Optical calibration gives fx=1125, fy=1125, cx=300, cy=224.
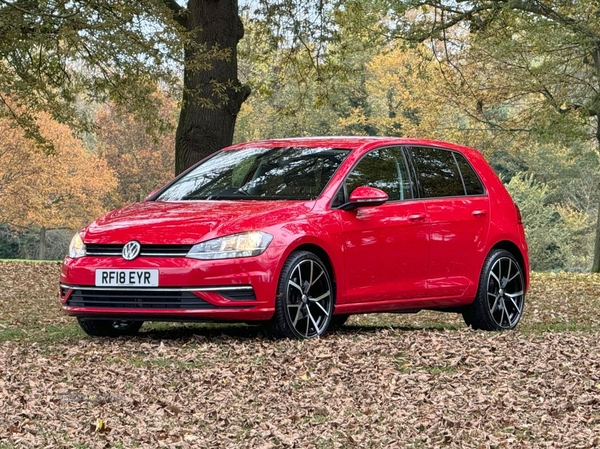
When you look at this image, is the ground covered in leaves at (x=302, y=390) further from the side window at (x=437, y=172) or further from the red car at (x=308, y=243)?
the side window at (x=437, y=172)

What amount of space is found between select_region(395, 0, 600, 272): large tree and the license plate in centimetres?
1376

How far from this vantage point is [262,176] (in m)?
9.34

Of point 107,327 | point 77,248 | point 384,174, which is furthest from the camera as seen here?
point 384,174

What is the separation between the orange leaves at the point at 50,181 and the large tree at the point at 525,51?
20136mm

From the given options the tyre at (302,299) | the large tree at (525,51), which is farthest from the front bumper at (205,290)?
the large tree at (525,51)

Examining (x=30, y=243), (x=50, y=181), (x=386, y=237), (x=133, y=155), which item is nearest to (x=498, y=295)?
(x=386, y=237)

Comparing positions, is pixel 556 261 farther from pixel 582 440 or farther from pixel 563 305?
pixel 582 440

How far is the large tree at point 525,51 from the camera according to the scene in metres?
22.7

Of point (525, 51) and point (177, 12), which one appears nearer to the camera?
point (177, 12)

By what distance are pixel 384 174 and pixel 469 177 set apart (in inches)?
47.9

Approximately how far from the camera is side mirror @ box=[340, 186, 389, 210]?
880cm

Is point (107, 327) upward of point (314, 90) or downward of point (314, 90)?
downward

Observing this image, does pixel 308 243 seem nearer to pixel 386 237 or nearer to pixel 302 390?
pixel 386 237

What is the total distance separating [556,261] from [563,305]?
149 feet
